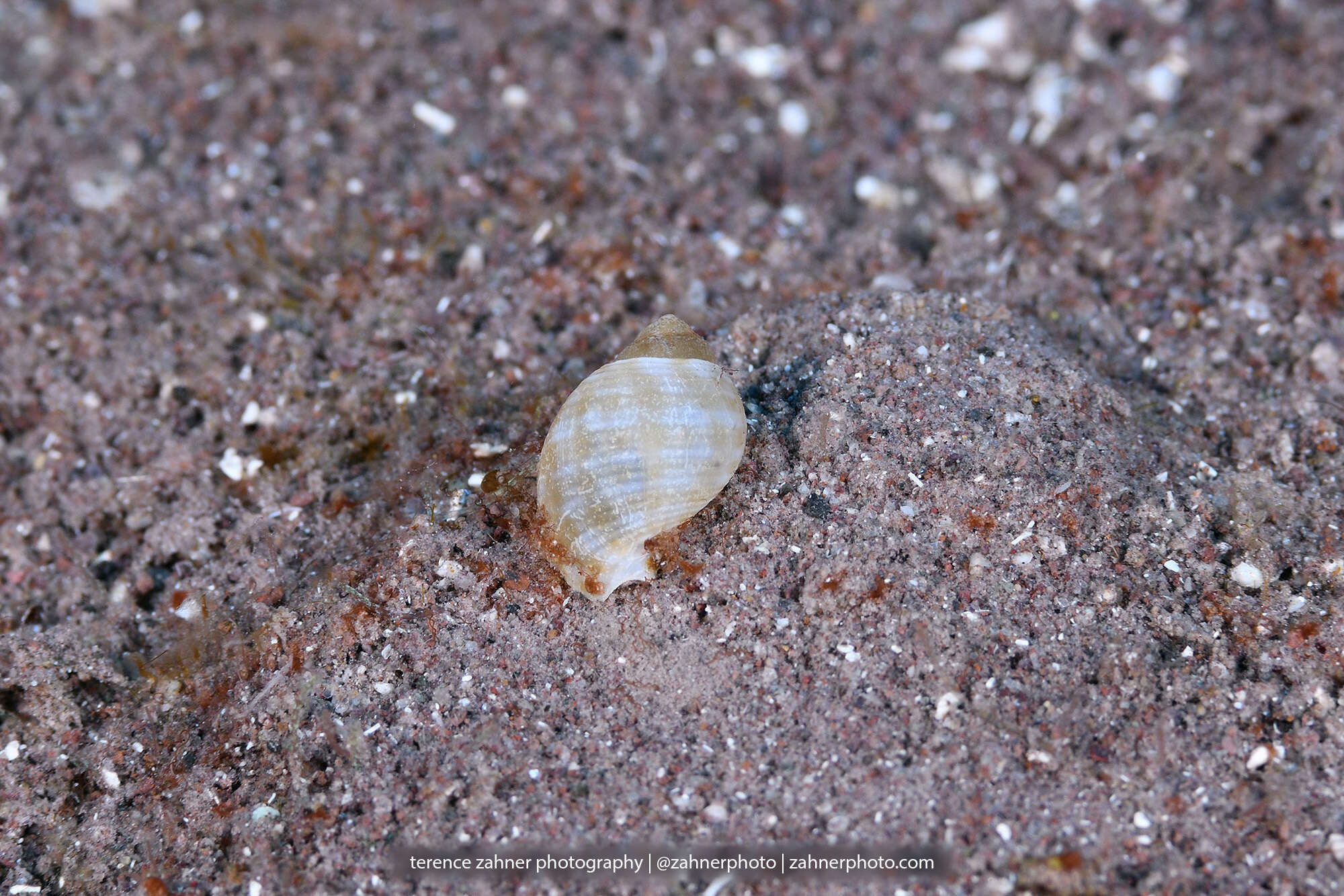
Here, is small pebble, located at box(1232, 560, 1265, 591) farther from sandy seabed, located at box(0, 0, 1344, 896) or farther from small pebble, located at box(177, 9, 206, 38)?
small pebble, located at box(177, 9, 206, 38)

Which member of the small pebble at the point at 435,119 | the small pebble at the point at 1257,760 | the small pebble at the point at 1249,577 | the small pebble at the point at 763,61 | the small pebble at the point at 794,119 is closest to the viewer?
the small pebble at the point at 1257,760

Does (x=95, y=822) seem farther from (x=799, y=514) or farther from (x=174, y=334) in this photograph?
(x=799, y=514)

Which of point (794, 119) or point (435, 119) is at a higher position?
point (794, 119)

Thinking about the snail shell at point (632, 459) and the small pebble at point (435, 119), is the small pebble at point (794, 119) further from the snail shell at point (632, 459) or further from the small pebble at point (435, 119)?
the snail shell at point (632, 459)

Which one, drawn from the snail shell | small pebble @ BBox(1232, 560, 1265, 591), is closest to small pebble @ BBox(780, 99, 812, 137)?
the snail shell

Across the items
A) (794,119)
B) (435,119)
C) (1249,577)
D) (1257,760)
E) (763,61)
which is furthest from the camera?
(763,61)

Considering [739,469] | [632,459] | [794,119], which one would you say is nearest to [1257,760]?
[739,469]

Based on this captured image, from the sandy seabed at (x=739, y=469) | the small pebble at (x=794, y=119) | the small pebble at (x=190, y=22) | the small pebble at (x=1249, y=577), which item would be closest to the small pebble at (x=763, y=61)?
the sandy seabed at (x=739, y=469)

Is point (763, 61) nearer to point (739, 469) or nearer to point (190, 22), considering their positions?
point (739, 469)

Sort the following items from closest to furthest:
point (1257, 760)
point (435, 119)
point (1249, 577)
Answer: point (1257, 760), point (1249, 577), point (435, 119)
